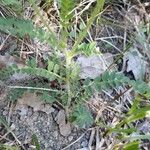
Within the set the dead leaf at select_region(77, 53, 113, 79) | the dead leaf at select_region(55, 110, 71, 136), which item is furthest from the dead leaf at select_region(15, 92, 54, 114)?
the dead leaf at select_region(77, 53, 113, 79)

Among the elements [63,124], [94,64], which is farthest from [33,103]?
[94,64]

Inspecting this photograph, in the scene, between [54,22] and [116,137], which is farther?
[54,22]

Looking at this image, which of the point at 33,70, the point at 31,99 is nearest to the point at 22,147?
the point at 31,99

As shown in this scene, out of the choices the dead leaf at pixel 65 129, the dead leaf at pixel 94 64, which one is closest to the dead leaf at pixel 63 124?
the dead leaf at pixel 65 129

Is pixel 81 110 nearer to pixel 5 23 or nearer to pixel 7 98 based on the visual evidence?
pixel 7 98

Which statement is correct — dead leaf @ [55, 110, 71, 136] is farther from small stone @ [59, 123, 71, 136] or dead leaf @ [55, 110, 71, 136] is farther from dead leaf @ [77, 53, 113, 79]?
dead leaf @ [77, 53, 113, 79]
